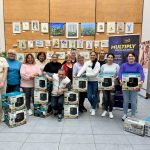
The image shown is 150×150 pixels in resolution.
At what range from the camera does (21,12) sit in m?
6.22

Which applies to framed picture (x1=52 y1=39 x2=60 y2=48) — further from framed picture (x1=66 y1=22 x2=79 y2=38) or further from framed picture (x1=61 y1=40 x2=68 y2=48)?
framed picture (x1=66 y1=22 x2=79 y2=38)

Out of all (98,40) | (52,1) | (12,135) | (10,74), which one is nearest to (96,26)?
(98,40)

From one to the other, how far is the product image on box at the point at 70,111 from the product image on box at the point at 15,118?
2.80 feet

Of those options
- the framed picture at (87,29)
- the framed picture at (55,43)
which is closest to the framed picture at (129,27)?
the framed picture at (87,29)

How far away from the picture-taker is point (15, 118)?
11.4 ft

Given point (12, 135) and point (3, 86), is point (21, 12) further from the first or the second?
point (12, 135)

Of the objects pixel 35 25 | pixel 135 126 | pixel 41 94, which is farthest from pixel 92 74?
pixel 35 25

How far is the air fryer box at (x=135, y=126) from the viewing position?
3.15 metres

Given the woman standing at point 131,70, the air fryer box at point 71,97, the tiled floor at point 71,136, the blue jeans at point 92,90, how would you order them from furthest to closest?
the blue jeans at point 92,90 → the air fryer box at point 71,97 → the woman standing at point 131,70 → the tiled floor at point 71,136

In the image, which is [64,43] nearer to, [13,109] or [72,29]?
[72,29]

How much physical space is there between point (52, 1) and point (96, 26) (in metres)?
1.66

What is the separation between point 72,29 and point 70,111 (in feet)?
10.7

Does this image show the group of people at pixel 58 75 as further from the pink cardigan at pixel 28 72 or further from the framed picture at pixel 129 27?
the framed picture at pixel 129 27

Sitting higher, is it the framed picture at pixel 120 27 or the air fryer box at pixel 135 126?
the framed picture at pixel 120 27
